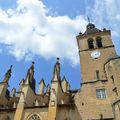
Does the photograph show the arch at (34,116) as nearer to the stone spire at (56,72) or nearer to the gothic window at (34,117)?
the gothic window at (34,117)

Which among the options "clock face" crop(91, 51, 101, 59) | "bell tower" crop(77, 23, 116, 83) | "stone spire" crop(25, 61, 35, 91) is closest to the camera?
"bell tower" crop(77, 23, 116, 83)

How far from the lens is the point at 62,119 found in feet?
78.3

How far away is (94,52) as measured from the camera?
3181 cm

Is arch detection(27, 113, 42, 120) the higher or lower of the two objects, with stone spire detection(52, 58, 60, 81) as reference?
lower

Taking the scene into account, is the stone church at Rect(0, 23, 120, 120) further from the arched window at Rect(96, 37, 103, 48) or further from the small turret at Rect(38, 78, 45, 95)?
the small turret at Rect(38, 78, 45, 95)

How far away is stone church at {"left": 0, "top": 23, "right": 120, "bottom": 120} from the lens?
78.4ft

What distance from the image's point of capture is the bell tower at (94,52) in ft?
94.2

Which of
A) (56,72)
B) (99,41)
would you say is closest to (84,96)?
(56,72)

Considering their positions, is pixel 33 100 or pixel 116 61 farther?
pixel 33 100

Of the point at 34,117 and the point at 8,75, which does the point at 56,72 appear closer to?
the point at 34,117

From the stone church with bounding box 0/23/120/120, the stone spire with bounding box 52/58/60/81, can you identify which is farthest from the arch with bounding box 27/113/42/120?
the stone spire with bounding box 52/58/60/81

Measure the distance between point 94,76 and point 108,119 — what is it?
725 cm

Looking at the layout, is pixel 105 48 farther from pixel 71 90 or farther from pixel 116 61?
pixel 71 90

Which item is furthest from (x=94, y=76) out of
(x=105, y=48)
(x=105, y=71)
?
(x=105, y=48)
